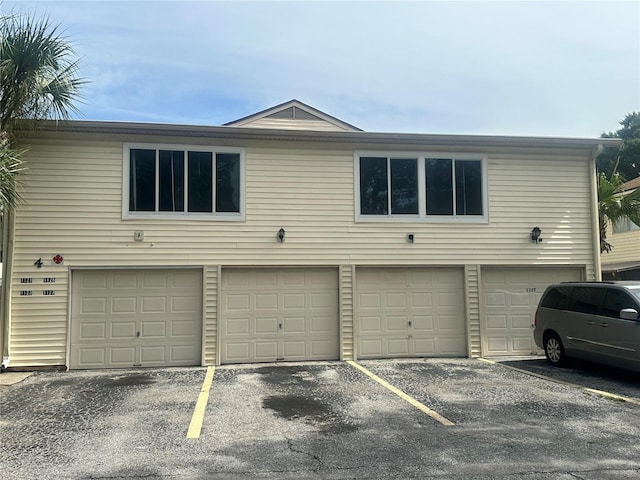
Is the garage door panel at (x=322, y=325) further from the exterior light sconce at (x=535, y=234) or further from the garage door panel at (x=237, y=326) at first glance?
the exterior light sconce at (x=535, y=234)

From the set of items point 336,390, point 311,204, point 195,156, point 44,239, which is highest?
point 195,156

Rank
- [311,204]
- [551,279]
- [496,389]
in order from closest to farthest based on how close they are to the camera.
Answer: [496,389], [311,204], [551,279]

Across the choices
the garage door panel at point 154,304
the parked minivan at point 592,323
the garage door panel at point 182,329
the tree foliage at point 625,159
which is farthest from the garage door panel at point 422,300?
the tree foliage at point 625,159

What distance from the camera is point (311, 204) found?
1095 centimetres

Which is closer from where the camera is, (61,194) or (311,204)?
(61,194)

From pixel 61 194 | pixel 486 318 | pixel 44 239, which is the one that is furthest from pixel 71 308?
pixel 486 318

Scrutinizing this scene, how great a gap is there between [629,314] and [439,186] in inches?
186

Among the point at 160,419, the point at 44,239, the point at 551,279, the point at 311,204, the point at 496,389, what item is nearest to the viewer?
the point at 160,419

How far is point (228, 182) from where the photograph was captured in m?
10.8

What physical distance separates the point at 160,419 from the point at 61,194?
586 centimetres

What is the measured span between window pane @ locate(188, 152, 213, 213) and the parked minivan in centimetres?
717

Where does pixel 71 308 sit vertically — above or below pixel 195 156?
below

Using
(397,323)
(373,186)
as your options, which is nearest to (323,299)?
(397,323)

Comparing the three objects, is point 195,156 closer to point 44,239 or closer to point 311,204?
point 311,204
